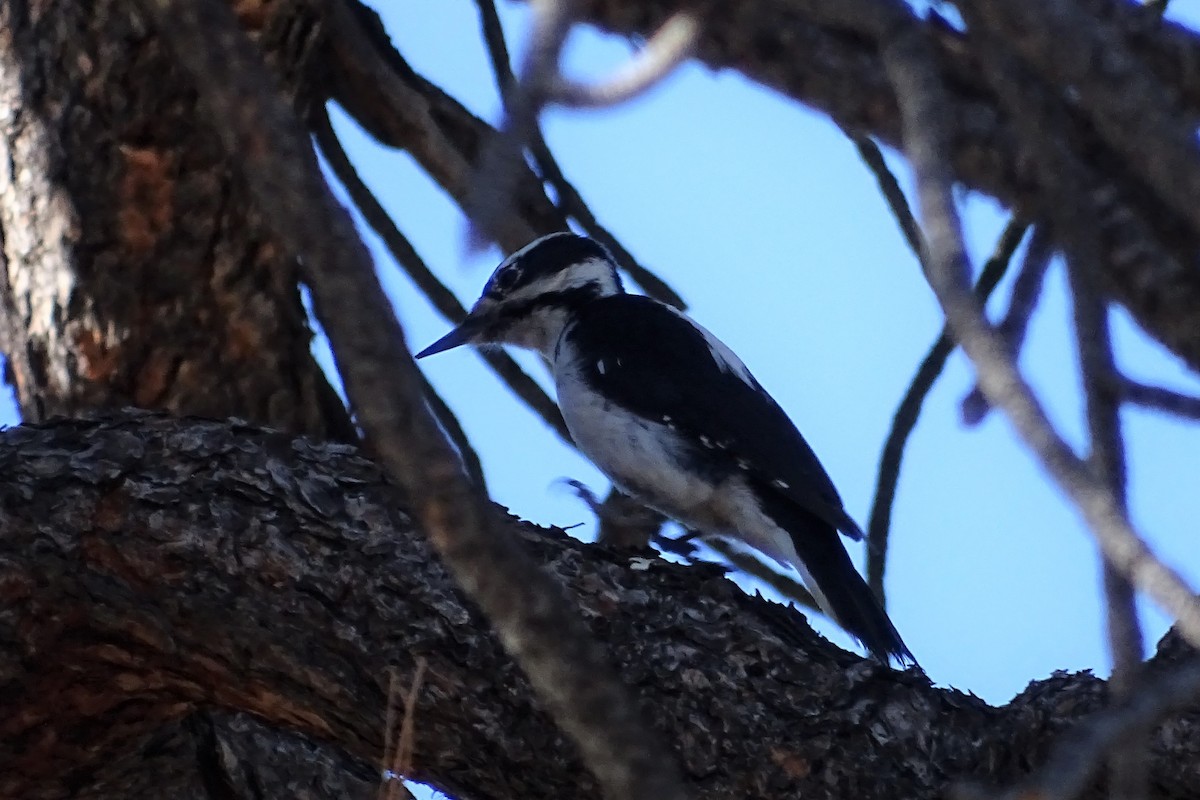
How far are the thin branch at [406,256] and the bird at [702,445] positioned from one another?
88mm

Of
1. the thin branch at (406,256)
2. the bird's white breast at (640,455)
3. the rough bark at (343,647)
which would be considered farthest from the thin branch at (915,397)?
the thin branch at (406,256)

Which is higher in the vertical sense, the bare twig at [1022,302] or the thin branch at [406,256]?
the thin branch at [406,256]

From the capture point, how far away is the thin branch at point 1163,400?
6.15 ft

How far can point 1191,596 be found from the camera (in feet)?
4.64

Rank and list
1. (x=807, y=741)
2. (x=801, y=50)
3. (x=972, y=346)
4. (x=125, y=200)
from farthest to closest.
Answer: (x=125, y=200)
(x=801, y=50)
(x=807, y=741)
(x=972, y=346)

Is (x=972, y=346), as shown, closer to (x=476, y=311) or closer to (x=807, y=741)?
(x=807, y=741)

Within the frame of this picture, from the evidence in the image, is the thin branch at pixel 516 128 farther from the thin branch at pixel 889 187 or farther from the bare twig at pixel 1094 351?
the thin branch at pixel 889 187

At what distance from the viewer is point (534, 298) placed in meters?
5.49

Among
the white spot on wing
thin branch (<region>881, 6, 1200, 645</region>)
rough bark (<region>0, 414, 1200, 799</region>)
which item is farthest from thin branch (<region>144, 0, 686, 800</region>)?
the white spot on wing

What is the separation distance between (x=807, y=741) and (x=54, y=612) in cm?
136

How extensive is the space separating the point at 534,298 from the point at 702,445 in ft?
3.80

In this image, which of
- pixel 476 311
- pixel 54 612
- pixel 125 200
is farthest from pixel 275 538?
pixel 476 311

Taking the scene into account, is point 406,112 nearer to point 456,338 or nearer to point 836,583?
point 456,338

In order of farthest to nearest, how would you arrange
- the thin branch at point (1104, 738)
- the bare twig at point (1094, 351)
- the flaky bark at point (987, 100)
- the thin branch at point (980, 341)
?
the flaky bark at point (987, 100) < the bare twig at point (1094, 351) < the thin branch at point (980, 341) < the thin branch at point (1104, 738)
